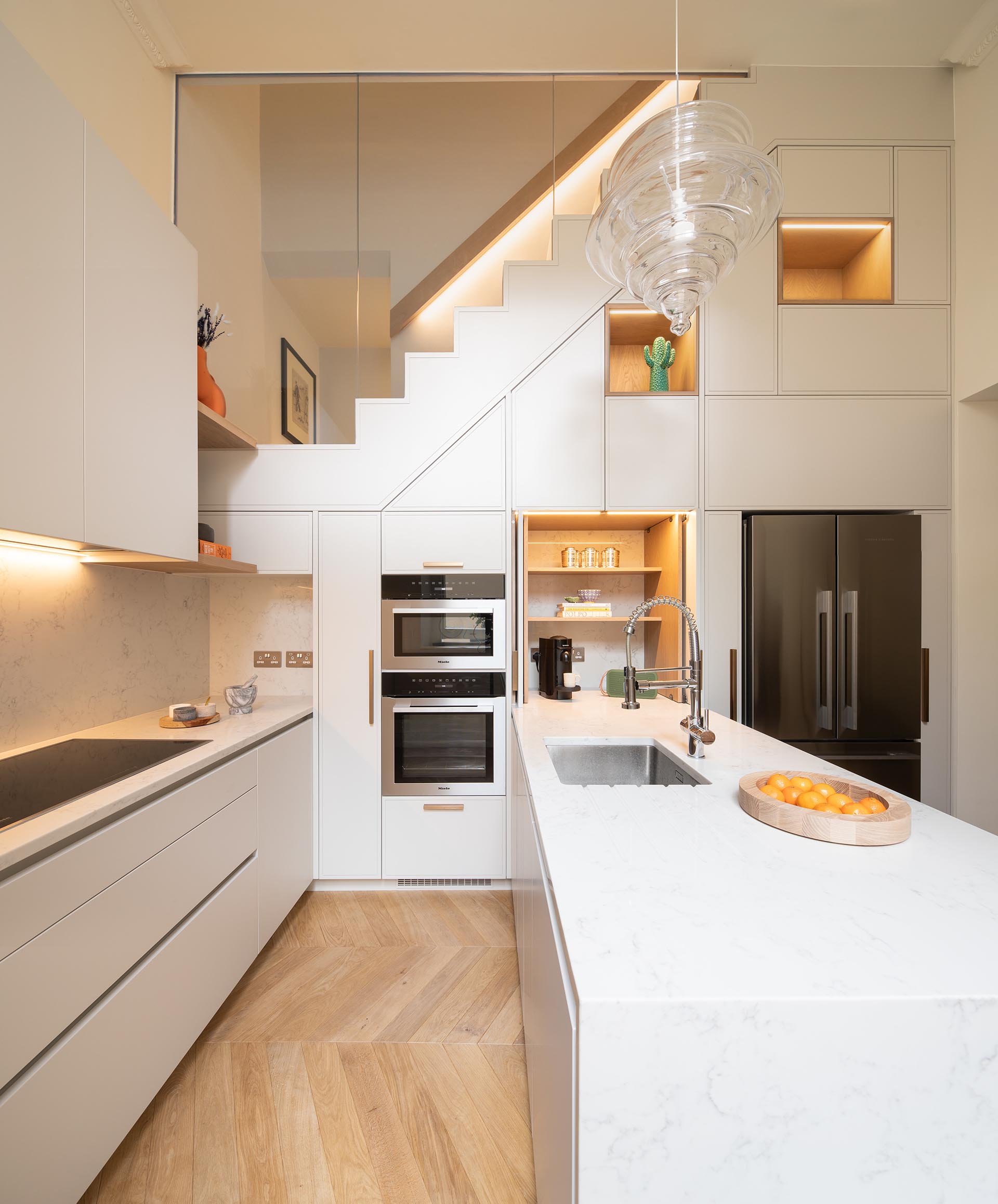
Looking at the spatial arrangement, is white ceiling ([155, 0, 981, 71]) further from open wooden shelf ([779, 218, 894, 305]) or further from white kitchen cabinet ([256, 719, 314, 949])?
white kitchen cabinet ([256, 719, 314, 949])

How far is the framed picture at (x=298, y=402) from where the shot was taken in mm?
3016

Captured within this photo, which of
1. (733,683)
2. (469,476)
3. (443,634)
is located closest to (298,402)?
(469,476)

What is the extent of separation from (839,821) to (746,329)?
7.80ft

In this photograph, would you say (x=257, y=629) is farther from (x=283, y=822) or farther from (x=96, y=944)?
(x=96, y=944)

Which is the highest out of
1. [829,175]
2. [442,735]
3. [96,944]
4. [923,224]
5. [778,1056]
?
[829,175]

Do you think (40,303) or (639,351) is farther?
(639,351)

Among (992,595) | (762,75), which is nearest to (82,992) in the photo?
(992,595)

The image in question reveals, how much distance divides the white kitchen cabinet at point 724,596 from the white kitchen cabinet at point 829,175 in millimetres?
1432

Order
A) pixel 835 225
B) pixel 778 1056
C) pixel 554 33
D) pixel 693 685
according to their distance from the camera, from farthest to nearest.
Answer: pixel 835 225
pixel 554 33
pixel 693 685
pixel 778 1056

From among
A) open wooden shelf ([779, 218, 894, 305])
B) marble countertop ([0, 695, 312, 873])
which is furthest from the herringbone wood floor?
open wooden shelf ([779, 218, 894, 305])

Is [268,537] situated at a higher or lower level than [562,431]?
lower

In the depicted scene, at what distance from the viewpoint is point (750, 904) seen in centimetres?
85

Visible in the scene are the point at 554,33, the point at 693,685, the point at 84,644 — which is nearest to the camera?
the point at 693,685

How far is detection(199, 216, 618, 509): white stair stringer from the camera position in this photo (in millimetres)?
2717
